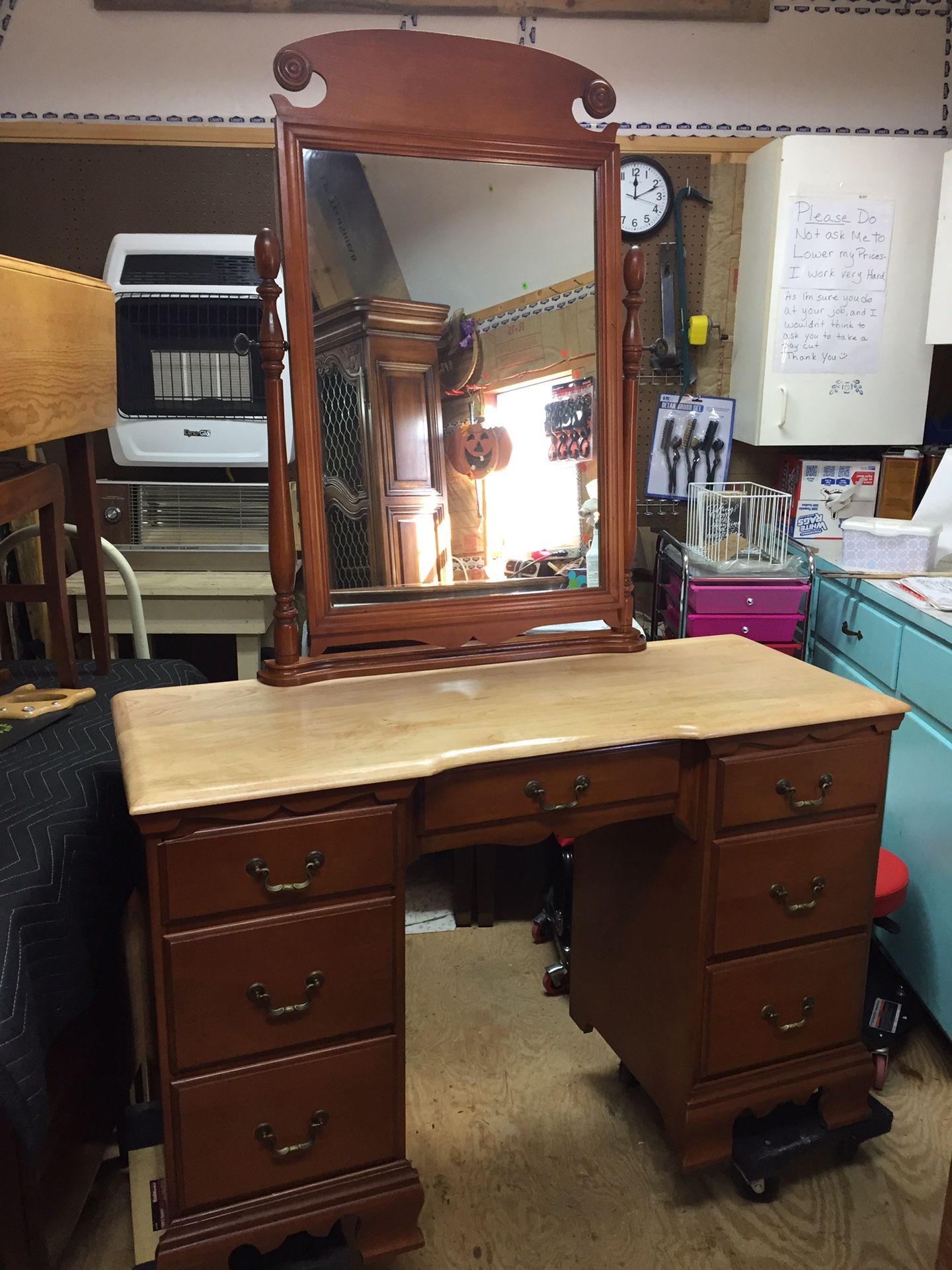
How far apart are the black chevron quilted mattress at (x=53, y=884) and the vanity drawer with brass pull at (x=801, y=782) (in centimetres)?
98

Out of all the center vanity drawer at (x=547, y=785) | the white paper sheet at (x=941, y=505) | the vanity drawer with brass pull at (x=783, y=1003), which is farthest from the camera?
the white paper sheet at (x=941, y=505)

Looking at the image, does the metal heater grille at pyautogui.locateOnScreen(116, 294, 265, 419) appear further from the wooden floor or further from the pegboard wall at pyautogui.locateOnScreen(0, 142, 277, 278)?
the wooden floor

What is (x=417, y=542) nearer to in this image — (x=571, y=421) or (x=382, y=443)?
(x=382, y=443)

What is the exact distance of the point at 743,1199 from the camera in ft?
5.48

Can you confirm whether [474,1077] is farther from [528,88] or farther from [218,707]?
[528,88]

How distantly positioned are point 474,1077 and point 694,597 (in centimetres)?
129

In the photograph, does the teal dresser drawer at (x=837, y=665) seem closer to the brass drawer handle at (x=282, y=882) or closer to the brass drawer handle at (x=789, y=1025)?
the brass drawer handle at (x=789, y=1025)

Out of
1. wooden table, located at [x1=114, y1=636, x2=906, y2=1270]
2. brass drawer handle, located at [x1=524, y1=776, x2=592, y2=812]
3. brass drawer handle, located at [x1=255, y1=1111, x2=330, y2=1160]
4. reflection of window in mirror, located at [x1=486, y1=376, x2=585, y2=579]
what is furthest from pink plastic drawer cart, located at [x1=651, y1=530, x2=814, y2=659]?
brass drawer handle, located at [x1=255, y1=1111, x2=330, y2=1160]

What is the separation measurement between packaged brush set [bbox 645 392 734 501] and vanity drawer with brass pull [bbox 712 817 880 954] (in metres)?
1.48

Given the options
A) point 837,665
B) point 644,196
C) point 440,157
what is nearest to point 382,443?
point 440,157

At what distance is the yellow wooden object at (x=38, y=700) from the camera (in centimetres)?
171

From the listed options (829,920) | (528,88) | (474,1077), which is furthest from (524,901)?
(528,88)

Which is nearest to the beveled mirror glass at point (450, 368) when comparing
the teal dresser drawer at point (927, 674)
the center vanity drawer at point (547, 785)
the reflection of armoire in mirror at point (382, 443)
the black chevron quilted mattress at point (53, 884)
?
the reflection of armoire in mirror at point (382, 443)

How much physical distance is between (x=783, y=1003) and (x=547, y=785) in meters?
0.64
